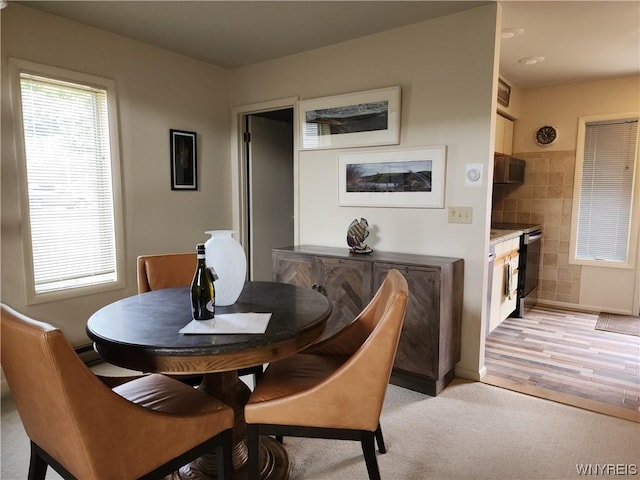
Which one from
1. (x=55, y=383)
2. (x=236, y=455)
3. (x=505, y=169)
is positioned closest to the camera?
(x=55, y=383)

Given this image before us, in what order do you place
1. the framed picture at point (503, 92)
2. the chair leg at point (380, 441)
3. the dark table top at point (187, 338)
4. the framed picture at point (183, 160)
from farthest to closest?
the framed picture at point (503, 92)
the framed picture at point (183, 160)
the chair leg at point (380, 441)
the dark table top at point (187, 338)

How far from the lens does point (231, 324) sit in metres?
1.57

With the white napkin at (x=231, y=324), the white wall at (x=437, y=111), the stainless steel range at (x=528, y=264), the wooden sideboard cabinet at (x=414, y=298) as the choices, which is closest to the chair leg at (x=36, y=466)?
the white napkin at (x=231, y=324)

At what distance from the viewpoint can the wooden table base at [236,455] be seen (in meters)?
1.81

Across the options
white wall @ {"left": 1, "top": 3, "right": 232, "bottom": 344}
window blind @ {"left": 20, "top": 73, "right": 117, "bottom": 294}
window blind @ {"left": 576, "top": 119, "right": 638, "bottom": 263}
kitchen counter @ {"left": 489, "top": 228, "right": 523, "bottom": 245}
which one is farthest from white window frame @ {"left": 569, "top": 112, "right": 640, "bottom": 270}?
window blind @ {"left": 20, "top": 73, "right": 117, "bottom": 294}

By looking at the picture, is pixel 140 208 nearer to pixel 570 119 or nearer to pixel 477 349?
pixel 477 349

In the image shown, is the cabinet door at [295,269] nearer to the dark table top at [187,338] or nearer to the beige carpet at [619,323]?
the dark table top at [187,338]

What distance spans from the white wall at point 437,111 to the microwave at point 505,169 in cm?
151

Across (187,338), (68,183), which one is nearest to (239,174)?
(68,183)

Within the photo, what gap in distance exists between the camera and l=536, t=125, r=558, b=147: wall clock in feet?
15.0

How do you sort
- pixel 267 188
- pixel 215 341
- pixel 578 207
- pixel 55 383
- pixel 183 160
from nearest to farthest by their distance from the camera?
pixel 55 383 → pixel 215 341 → pixel 183 160 → pixel 267 188 → pixel 578 207

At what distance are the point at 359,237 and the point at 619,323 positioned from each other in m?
2.97

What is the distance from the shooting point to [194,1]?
2533 mm

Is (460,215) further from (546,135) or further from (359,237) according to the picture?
(546,135)
